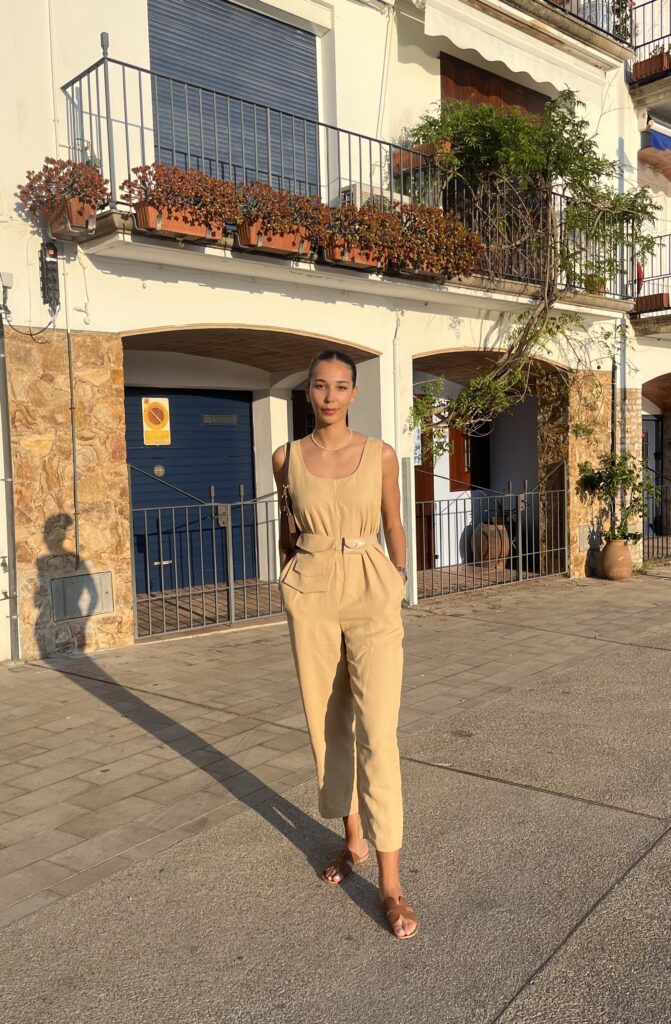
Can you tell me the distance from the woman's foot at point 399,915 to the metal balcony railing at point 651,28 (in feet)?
45.2

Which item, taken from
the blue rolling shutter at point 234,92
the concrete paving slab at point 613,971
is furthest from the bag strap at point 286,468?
the blue rolling shutter at point 234,92

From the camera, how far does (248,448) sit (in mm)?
11867

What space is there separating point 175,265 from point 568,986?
666 cm

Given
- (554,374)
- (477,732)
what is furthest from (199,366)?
(477,732)

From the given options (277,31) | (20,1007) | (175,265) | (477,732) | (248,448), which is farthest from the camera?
(248,448)

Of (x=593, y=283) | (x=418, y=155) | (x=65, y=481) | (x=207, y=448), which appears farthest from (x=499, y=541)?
(x=65, y=481)

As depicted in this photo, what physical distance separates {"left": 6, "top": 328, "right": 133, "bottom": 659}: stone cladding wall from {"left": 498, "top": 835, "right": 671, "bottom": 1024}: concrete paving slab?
5253mm

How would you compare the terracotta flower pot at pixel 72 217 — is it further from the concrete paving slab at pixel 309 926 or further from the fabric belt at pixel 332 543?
the concrete paving slab at pixel 309 926

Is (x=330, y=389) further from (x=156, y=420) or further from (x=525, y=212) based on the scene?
(x=525, y=212)

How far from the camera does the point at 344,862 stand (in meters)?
3.55

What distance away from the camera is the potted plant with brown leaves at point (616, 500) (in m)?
12.3

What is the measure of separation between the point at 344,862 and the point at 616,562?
9.50 meters

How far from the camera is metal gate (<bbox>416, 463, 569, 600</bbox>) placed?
11953 millimetres

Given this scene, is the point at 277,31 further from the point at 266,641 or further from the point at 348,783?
the point at 348,783
